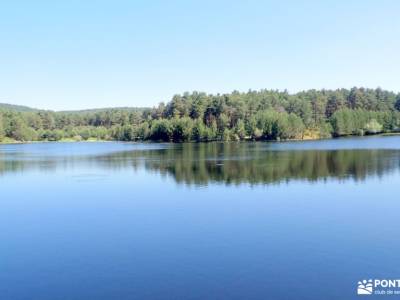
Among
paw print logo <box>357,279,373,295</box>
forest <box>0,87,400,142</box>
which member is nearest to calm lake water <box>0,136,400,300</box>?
paw print logo <box>357,279,373,295</box>

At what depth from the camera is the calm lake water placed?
15.5m

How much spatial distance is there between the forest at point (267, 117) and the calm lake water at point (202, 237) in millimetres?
87314

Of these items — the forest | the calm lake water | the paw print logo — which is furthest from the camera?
the forest

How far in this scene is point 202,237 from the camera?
2150 cm

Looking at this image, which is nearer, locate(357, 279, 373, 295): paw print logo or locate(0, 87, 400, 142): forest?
locate(357, 279, 373, 295): paw print logo

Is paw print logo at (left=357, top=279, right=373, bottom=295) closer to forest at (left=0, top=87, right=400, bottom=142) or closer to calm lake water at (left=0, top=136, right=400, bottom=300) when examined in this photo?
calm lake water at (left=0, top=136, right=400, bottom=300)

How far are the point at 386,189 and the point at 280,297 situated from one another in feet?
74.4

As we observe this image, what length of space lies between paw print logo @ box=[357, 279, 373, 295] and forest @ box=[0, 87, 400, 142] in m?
111

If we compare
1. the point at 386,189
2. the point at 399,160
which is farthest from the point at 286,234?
the point at 399,160

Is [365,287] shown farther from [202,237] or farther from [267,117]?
[267,117]

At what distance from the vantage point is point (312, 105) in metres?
146

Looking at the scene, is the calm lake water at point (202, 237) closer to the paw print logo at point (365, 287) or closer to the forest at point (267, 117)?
the paw print logo at point (365, 287)

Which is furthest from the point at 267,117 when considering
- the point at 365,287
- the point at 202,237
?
the point at 365,287

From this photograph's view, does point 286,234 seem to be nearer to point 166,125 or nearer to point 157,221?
point 157,221
